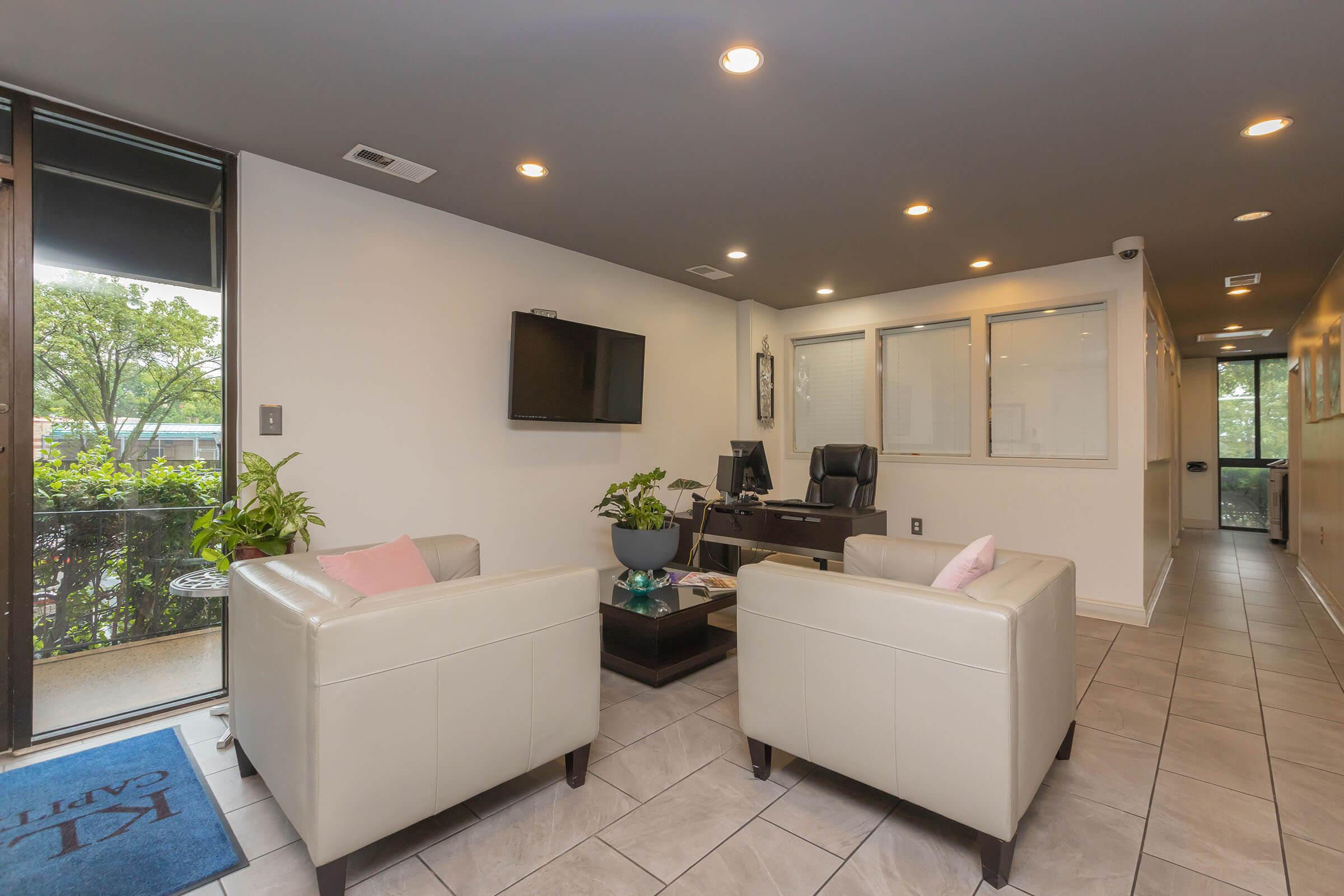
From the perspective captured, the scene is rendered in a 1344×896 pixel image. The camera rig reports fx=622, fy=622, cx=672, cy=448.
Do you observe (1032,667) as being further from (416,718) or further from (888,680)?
(416,718)

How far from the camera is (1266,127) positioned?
2566 millimetres

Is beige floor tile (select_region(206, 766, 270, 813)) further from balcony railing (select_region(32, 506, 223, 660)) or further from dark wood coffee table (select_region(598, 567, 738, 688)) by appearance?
dark wood coffee table (select_region(598, 567, 738, 688))

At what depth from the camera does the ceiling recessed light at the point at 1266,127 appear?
252 cm

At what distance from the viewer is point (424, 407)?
3.56 metres

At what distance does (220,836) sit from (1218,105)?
428 cm

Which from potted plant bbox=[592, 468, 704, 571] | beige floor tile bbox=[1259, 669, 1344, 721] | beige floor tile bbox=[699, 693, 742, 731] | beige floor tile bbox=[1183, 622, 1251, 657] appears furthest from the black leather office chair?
beige floor tile bbox=[1259, 669, 1344, 721]

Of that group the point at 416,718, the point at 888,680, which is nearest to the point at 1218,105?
the point at 888,680

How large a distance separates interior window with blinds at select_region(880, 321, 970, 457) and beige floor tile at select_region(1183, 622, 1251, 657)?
1828 millimetres

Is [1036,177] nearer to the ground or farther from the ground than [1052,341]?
farther from the ground

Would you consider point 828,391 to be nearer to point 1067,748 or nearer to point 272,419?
point 1067,748

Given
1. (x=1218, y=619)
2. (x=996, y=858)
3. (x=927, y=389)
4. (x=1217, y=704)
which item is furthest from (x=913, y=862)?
(x=927, y=389)

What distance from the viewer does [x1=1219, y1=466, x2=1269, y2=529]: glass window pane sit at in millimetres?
8555

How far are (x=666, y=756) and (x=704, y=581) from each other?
117 centimetres

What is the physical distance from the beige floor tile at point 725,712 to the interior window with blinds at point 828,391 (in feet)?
10.7
